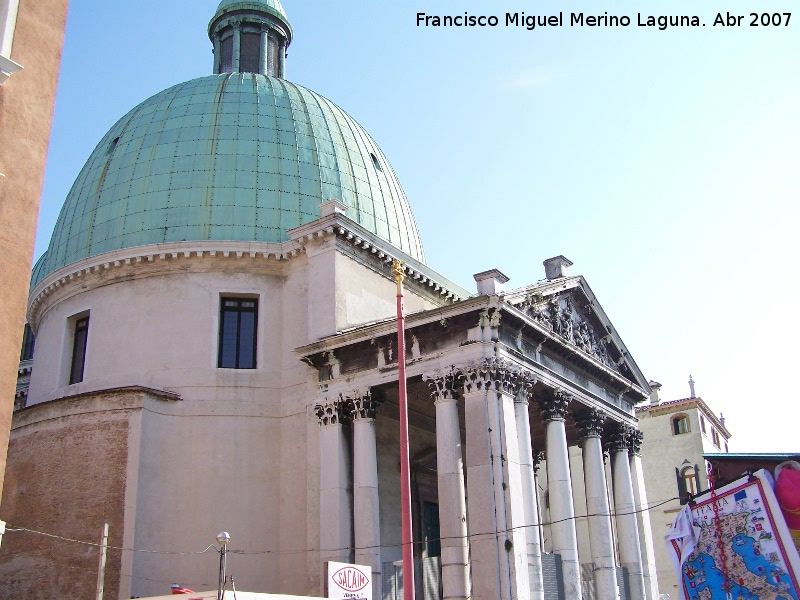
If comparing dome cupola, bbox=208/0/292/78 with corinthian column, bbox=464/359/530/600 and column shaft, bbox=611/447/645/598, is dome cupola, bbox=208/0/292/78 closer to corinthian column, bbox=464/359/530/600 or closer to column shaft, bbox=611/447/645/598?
corinthian column, bbox=464/359/530/600

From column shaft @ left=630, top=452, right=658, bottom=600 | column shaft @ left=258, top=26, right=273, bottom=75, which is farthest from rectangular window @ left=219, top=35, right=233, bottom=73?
column shaft @ left=630, top=452, right=658, bottom=600

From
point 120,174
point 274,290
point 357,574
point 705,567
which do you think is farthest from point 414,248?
point 705,567

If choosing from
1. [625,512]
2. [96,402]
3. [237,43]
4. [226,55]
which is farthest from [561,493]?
[226,55]

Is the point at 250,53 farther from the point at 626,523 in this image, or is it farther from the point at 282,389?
the point at 626,523

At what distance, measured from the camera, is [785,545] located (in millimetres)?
10797

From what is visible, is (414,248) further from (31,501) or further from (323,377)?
(31,501)

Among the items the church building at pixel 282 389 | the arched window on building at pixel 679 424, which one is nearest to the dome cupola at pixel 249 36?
the church building at pixel 282 389

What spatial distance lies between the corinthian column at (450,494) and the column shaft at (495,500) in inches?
15.7

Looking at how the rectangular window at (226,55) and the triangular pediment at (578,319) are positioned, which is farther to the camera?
the rectangular window at (226,55)

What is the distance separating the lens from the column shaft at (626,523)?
26.3m

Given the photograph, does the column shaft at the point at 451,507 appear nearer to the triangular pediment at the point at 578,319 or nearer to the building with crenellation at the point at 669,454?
the triangular pediment at the point at 578,319

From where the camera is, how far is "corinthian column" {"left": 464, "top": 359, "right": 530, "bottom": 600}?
19.5m

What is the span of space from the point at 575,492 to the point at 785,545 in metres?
27.0

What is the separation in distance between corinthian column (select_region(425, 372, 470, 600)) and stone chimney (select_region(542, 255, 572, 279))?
6.44m
